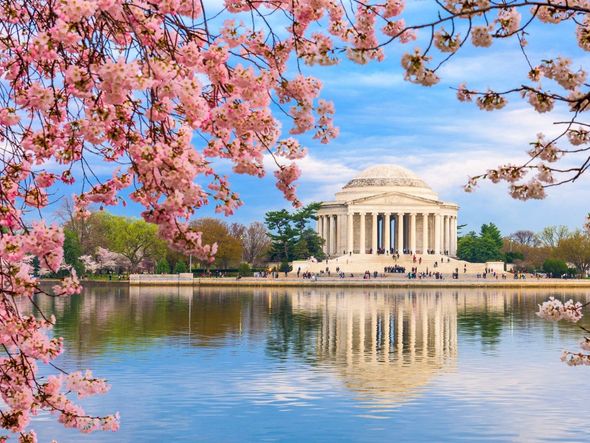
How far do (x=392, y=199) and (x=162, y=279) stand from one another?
148ft

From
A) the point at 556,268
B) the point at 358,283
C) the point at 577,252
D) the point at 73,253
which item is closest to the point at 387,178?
the point at 577,252

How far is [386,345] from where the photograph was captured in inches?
1406

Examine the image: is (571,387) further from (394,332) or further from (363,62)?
(363,62)

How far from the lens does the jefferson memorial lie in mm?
130625

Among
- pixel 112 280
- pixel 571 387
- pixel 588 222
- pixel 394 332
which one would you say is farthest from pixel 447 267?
pixel 588 222

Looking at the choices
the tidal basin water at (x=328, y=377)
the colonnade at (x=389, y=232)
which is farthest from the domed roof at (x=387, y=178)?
the tidal basin water at (x=328, y=377)

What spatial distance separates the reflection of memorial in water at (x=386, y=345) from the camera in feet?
84.0

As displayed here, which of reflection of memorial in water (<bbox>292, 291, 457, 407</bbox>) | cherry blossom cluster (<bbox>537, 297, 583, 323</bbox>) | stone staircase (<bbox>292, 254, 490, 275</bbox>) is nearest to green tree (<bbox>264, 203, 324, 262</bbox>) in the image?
stone staircase (<bbox>292, 254, 490, 275</bbox>)

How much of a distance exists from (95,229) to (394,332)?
7606 centimetres

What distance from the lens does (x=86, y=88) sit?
677 centimetres

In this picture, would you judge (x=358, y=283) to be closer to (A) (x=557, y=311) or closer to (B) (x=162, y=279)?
(B) (x=162, y=279)

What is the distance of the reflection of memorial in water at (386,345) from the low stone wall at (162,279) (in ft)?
115

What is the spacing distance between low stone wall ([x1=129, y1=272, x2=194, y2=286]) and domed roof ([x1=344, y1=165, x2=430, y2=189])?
4703 cm

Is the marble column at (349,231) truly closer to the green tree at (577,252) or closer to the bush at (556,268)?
the green tree at (577,252)
